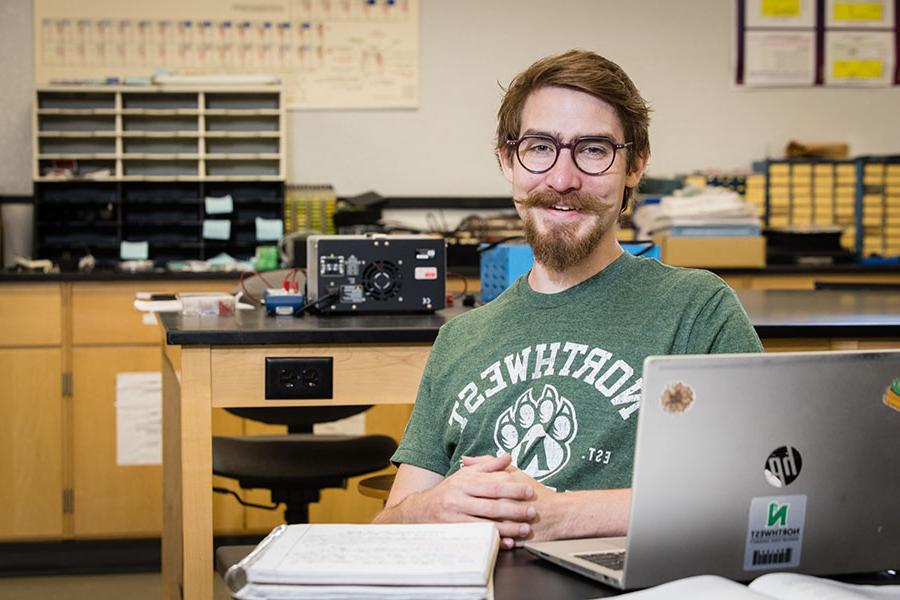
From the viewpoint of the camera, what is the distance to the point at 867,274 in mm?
4320

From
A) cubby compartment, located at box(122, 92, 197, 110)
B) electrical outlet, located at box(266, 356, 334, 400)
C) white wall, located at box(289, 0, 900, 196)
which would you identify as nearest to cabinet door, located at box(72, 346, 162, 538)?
cubby compartment, located at box(122, 92, 197, 110)

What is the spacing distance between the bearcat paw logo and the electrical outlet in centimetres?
78

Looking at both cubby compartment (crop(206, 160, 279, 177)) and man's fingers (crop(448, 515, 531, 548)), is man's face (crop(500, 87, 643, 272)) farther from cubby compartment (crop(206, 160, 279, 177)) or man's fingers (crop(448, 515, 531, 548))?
cubby compartment (crop(206, 160, 279, 177))

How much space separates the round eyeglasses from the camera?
1501 mm

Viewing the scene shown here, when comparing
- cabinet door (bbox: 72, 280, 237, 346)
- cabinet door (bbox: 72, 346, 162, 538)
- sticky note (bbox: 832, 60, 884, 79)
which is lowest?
cabinet door (bbox: 72, 346, 162, 538)

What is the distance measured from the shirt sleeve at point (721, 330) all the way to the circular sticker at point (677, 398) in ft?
1.77

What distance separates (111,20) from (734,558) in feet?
13.2

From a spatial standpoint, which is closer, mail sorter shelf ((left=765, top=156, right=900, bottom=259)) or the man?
the man

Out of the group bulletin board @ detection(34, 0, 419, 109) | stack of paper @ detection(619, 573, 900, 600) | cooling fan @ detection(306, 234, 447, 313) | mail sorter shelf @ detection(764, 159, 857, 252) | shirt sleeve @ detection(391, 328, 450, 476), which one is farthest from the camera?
mail sorter shelf @ detection(764, 159, 857, 252)

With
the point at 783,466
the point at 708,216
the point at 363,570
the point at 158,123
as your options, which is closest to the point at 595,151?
A: the point at 783,466

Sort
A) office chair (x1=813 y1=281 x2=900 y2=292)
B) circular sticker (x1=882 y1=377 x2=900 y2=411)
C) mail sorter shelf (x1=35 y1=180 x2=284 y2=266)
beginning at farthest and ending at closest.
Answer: mail sorter shelf (x1=35 y1=180 x2=284 y2=266) → office chair (x1=813 y1=281 x2=900 y2=292) → circular sticker (x1=882 y1=377 x2=900 y2=411)

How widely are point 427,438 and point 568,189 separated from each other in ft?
1.27

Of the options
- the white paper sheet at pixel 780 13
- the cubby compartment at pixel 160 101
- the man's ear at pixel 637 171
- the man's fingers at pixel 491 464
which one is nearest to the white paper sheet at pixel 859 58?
the white paper sheet at pixel 780 13

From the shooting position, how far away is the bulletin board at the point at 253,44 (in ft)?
14.5
